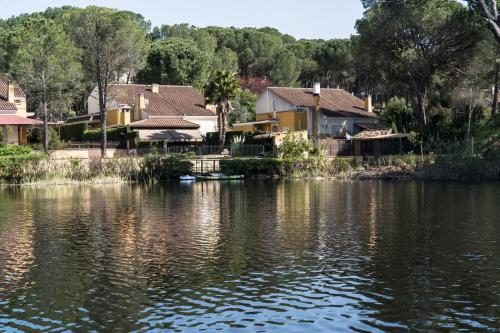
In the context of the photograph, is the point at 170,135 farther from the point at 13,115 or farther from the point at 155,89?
the point at 13,115

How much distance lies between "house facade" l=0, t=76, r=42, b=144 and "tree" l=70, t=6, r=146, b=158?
7.49 m

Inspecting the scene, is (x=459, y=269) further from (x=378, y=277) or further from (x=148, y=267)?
(x=148, y=267)

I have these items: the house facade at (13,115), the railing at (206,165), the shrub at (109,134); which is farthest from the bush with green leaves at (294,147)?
the house facade at (13,115)

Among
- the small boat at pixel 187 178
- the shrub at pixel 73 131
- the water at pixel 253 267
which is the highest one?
the shrub at pixel 73 131

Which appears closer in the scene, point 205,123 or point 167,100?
point 205,123

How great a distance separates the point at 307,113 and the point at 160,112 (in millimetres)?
18054

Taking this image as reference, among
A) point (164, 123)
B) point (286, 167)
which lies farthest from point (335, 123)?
point (164, 123)

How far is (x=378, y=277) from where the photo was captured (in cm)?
1845

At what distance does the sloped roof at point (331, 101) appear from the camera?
8269 cm

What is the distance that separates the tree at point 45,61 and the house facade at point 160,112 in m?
6.75

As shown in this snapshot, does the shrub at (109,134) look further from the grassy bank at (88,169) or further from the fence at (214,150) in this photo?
the grassy bank at (88,169)

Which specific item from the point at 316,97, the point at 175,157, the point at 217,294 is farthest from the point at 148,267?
the point at 316,97

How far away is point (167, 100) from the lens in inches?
Answer: 3364

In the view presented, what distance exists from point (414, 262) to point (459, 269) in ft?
4.91
